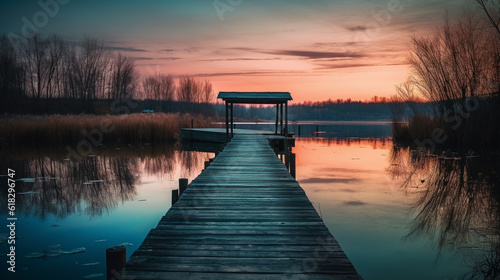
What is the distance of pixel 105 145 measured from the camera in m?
23.5

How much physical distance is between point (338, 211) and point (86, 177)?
9123 mm

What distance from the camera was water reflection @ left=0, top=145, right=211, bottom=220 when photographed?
364 inches

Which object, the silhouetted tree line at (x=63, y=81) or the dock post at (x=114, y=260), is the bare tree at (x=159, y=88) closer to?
the silhouetted tree line at (x=63, y=81)

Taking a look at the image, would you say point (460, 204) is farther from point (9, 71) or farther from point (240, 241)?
point (9, 71)

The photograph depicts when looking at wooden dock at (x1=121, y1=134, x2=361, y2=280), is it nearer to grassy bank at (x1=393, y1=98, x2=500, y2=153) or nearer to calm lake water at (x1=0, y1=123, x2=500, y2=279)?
calm lake water at (x1=0, y1=123, x2=500, y2=279)

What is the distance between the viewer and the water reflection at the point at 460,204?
6282 mm

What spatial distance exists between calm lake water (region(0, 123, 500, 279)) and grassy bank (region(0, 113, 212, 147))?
20.9 feet

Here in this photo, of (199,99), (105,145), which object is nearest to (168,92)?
(199,99)

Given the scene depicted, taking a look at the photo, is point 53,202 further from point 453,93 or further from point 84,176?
point 453,93

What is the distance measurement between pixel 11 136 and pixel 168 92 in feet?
165

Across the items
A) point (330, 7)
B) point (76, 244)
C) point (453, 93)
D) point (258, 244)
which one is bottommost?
point (76, 244)

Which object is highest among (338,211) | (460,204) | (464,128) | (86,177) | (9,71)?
(9,71)

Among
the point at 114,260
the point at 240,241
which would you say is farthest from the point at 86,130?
the point at 114,260

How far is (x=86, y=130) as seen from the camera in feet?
80.2
